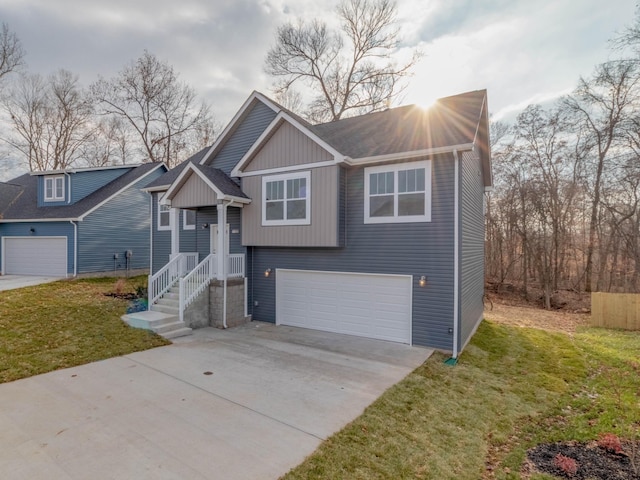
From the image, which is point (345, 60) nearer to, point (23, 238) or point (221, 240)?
point (221, 240)

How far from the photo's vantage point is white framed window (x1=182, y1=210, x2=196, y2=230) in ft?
41.0

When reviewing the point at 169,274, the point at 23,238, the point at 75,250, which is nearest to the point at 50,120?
the point at 23,238

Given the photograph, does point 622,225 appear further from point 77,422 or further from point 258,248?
point 77,422

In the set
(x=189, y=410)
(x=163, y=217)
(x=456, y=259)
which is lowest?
(x=189, y=410)

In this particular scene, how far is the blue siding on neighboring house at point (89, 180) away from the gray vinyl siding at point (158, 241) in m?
7.10

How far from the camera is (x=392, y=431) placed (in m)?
4.42

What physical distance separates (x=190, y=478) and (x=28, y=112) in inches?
1231

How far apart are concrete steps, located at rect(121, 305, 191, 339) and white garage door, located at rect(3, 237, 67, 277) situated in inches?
402

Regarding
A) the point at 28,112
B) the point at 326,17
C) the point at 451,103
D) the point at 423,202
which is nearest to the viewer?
the point at 423,202

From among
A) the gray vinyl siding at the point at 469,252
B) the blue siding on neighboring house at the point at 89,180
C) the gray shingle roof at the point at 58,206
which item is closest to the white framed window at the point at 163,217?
the gray shingle roof at the point at 58,206

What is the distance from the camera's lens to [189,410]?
479cm

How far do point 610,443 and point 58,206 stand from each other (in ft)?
75.0

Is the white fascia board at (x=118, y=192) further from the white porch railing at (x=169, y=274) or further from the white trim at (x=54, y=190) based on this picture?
the white porch railing at (x=169, y=274)

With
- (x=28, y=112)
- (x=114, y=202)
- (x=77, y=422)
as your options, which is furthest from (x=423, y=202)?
(x=28, y=112)
